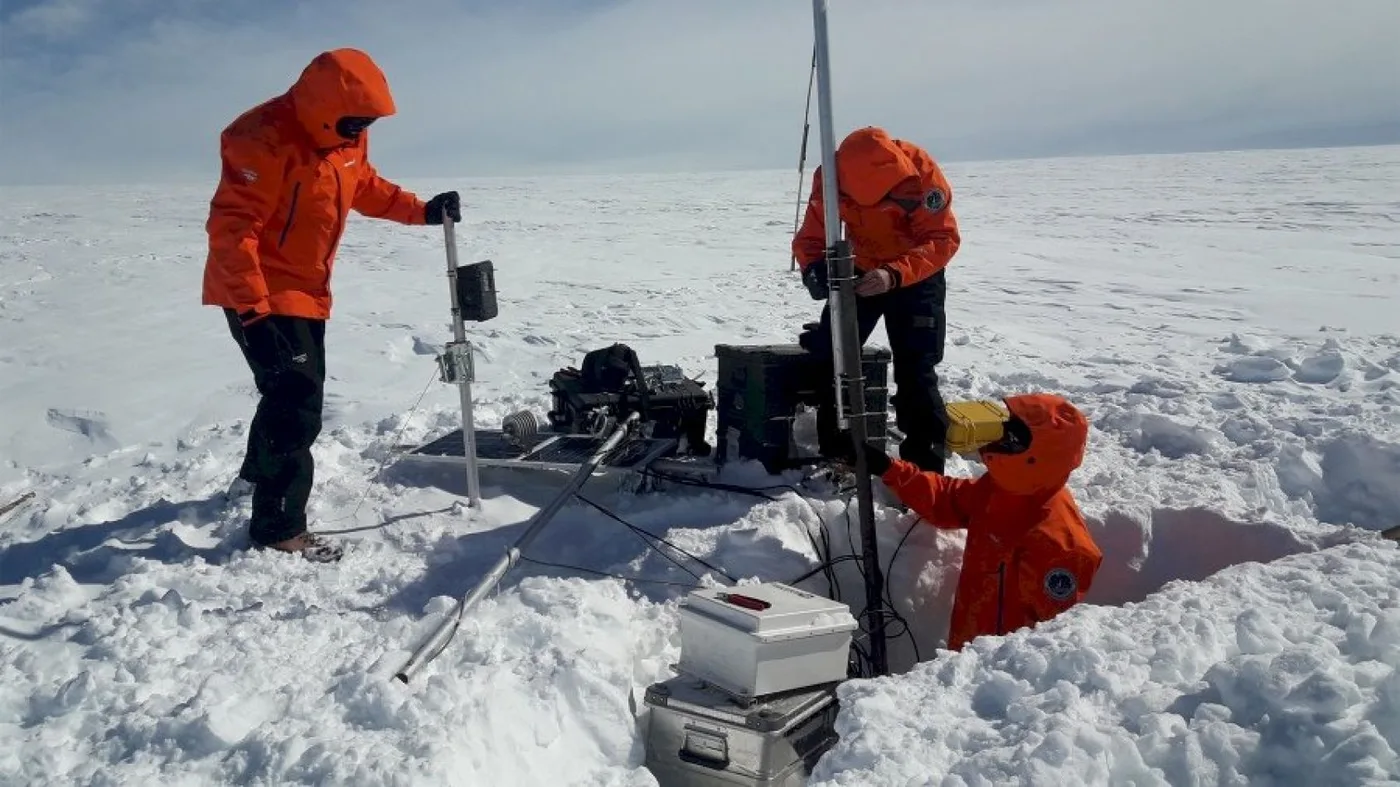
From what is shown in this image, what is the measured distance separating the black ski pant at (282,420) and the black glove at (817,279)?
205 centimetres

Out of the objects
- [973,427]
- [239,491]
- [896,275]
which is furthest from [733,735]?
[239,491]

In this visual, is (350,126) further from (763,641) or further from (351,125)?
(763,641)

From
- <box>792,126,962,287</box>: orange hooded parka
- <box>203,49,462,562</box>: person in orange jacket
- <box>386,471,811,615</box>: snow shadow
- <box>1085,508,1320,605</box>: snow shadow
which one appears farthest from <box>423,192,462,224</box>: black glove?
<box>1085,508,1320,605</box>: snow shadow

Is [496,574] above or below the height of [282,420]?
below

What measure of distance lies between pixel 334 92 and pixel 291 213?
1.66 feet

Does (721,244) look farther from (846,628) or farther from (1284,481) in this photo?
(846,628)

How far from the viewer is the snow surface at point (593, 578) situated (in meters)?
2.25

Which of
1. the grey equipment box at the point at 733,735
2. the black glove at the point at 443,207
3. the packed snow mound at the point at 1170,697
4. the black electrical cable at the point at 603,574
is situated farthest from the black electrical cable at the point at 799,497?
the black glove at the point at 443,207

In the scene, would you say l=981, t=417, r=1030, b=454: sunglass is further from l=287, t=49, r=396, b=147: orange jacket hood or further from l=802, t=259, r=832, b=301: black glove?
l=287, t=49, r=396, b=147: orange jacket hood

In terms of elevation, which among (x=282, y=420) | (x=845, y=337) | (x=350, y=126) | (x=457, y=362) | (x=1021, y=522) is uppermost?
(x=350, y=126)

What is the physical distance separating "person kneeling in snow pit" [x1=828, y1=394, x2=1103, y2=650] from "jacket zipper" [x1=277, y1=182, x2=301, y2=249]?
2434 mm

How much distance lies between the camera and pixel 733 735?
2645mm

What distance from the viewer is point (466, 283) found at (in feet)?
13.5

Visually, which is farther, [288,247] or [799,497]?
[799,497]
